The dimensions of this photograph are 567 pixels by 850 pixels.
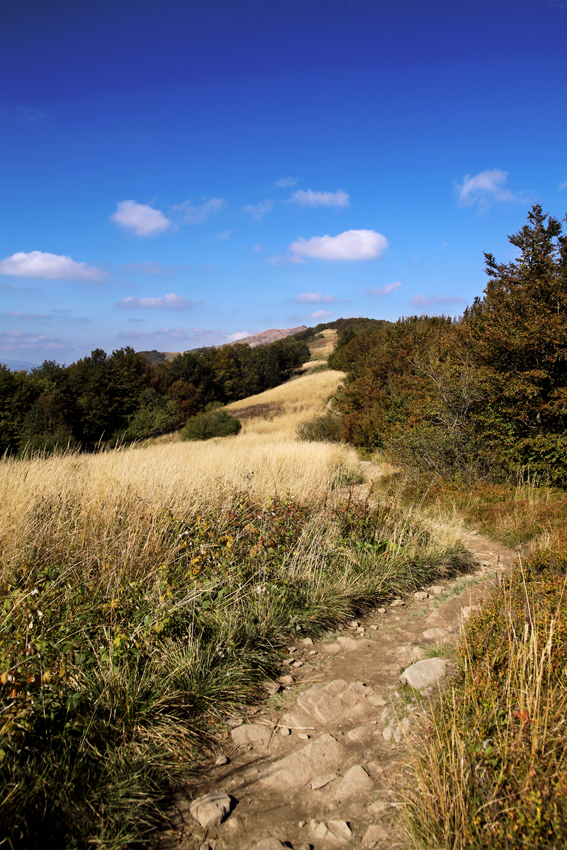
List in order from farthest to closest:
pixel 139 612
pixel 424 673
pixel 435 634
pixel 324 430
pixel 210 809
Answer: pixel 324 430, pixel 435 634, pixel 139 612, pixel 424 673, pixel 210 809

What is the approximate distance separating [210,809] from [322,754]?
65cm

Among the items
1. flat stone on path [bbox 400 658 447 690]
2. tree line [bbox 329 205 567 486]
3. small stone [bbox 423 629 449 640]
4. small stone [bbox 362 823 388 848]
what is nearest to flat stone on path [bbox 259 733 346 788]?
small stone [bbox 362 823 388 848]

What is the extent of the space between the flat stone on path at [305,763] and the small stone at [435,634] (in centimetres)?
149

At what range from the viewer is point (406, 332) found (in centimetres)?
1797

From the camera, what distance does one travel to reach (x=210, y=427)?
22453 mm

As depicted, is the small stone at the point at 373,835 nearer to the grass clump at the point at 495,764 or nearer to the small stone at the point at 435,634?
the grass clump at the point at 495,764

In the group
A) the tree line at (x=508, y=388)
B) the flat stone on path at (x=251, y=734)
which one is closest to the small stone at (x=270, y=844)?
the flat stone on path at (x=251, y=734)

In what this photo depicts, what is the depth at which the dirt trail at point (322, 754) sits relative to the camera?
200 cm

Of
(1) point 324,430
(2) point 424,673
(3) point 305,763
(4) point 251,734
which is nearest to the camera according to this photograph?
(3) point 305,763

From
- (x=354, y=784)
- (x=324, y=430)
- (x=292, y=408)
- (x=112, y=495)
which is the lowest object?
(x=354, y=784)

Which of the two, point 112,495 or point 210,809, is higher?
Answer: point 112,495

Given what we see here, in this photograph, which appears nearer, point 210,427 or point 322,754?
point 322,754

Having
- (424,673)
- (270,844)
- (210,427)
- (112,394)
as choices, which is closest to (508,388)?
(424,673)

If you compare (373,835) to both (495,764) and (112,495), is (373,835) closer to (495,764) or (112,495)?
(495,764)
